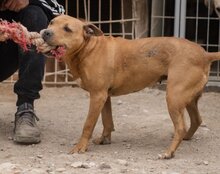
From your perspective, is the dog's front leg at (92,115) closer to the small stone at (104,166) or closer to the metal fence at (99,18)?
the small stone at (104,166)

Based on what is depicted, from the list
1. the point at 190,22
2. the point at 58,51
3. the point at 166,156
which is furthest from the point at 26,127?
the point at 190,22

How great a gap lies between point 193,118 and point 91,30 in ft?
3.16

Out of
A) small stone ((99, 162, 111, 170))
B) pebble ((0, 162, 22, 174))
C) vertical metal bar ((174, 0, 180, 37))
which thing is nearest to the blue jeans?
pebble ((0, 162, 22, 174))

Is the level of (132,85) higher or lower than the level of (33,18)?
lower

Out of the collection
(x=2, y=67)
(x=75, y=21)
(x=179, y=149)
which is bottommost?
(x=179, y=149)

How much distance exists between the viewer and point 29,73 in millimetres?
4211

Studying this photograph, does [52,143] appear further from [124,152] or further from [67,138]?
[124,152]

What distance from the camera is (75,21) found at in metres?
3.88

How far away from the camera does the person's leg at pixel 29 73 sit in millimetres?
4203

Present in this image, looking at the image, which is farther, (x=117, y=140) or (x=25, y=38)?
(x=117, y=140)

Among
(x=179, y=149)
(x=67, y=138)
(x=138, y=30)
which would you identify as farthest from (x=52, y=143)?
(x=138, y=30)

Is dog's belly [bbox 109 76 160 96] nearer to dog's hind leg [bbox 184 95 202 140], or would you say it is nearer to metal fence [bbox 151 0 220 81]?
dog's hind leg [bbox 184 95 202 140]

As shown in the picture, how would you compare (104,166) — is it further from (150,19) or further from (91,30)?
(150,19)

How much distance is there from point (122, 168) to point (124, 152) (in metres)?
0.41
